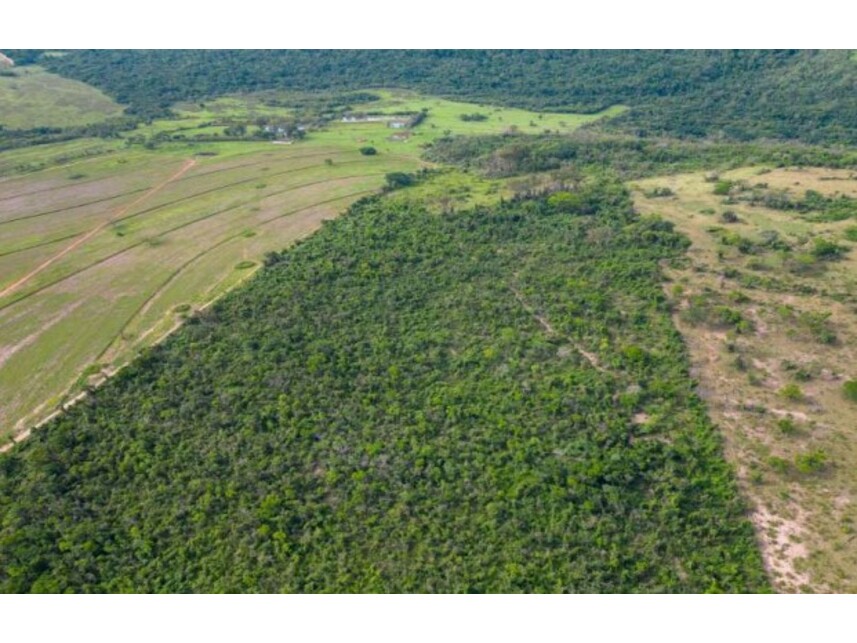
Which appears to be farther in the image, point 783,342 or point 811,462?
point 783,342

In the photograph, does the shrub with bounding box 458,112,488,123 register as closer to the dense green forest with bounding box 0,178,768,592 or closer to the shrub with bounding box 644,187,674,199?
the shrub with bounding box 644,187,674,199

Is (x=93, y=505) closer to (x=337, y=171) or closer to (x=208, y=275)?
(x=208, y=275)

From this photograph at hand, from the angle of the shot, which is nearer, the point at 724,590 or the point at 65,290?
the point at 724,590

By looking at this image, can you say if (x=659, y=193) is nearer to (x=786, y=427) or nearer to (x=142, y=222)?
(x=786, y=427)

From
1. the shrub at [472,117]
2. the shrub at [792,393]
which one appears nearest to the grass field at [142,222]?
the shrub at [472,117]

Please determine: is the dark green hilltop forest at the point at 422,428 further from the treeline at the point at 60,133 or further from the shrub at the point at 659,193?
the treeline at the point at 60,133

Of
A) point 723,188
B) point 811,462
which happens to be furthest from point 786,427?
point 723,188

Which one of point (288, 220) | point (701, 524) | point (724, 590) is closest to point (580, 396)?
point (701, 524)

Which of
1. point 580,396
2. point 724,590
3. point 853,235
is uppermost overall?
point 853,235
